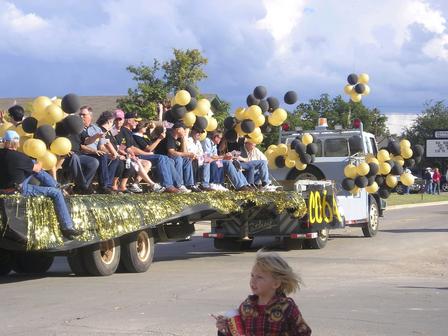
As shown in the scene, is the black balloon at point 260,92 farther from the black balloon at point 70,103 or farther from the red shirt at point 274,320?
the red shirt at point 274,320

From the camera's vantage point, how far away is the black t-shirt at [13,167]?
10.7 meters

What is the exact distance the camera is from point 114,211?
11.7 meters

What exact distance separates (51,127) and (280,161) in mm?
8855

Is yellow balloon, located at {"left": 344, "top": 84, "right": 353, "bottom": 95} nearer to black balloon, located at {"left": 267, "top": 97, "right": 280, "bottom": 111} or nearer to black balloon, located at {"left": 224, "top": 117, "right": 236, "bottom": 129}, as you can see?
black balloon, located at {"left": 267, "top": 97, "right": 280, "bottom": 111}

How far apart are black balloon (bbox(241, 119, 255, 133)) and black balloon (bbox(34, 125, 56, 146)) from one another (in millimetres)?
6098

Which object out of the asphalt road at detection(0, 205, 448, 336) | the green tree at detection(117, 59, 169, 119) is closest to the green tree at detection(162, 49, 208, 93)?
the green tree at detection(117, 59, 169, 119)

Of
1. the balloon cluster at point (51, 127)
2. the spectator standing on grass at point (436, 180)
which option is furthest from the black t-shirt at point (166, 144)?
the spectator standing on grass at point (436, 180)

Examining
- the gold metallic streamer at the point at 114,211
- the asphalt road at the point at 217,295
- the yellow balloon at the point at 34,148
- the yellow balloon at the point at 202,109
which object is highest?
the yellow balloon at the point at 202,109

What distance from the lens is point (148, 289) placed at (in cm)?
1091

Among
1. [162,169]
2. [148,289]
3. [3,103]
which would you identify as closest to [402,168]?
[162,169]

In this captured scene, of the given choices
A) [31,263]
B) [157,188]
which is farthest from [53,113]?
[31,263]

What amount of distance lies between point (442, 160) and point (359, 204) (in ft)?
171

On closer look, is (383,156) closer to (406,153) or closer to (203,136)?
(406,153)

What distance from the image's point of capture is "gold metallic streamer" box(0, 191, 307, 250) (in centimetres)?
1048
